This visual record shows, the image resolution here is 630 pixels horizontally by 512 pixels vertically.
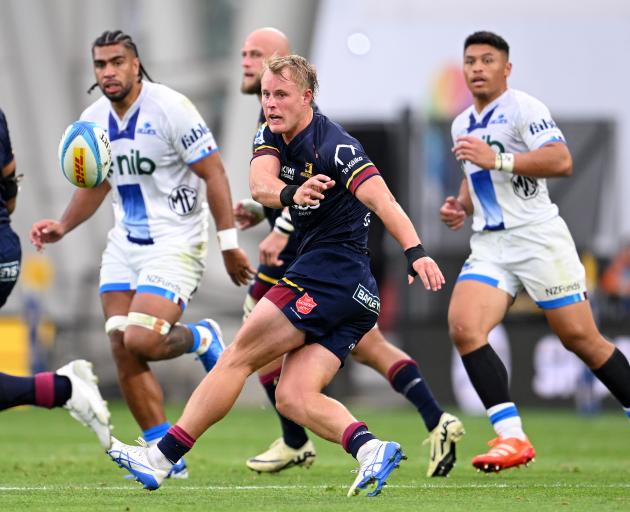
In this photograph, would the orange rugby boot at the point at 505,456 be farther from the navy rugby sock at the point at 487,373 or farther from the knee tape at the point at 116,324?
the knee tape at the point at 116,324

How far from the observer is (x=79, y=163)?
8.23 meters

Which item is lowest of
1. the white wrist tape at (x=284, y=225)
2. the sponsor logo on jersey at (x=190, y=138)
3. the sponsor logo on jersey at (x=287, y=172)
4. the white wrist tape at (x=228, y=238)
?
the white wrist tape at (x=228, y=238)

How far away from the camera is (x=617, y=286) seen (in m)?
18.1

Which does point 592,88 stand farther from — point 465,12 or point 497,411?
point 497,411

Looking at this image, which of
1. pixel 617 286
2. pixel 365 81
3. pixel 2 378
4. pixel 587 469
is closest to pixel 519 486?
pixel 587 469

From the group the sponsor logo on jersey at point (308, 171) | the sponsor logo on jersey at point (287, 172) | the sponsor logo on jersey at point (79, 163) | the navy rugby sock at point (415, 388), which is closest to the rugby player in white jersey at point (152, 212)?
the sponsor logo on jersey at point (79, 163)

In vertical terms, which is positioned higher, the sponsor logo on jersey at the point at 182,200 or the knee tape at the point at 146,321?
the sponsor logo on jersey at the point at 182,200

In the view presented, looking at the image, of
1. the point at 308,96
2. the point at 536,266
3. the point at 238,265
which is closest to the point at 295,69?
the point at 308,96

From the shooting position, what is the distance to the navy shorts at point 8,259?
8445mm

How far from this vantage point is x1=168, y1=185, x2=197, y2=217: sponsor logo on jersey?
29.0ft

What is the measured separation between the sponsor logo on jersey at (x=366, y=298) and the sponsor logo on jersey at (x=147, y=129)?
2.24 metres

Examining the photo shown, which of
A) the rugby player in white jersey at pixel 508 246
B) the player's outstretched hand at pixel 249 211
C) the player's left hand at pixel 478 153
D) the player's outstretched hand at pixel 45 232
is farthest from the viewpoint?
the player's outstretched hand at pixel 249 211

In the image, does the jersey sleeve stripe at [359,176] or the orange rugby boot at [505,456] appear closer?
the jersey sleeve stripe at [359,176]

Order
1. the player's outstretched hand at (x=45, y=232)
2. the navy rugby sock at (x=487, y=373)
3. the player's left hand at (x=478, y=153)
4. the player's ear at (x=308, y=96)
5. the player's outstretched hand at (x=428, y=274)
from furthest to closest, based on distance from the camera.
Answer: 1. the player's outstretched hand at (x=45, y=232)
2. the navy rugby sock at (x=487, y=373)
3. the player's left hand at (x=478, y=153)
4. the player's ear at (x=308, y=96)
5. the player's outstretched hand at (x=428, y=274)
